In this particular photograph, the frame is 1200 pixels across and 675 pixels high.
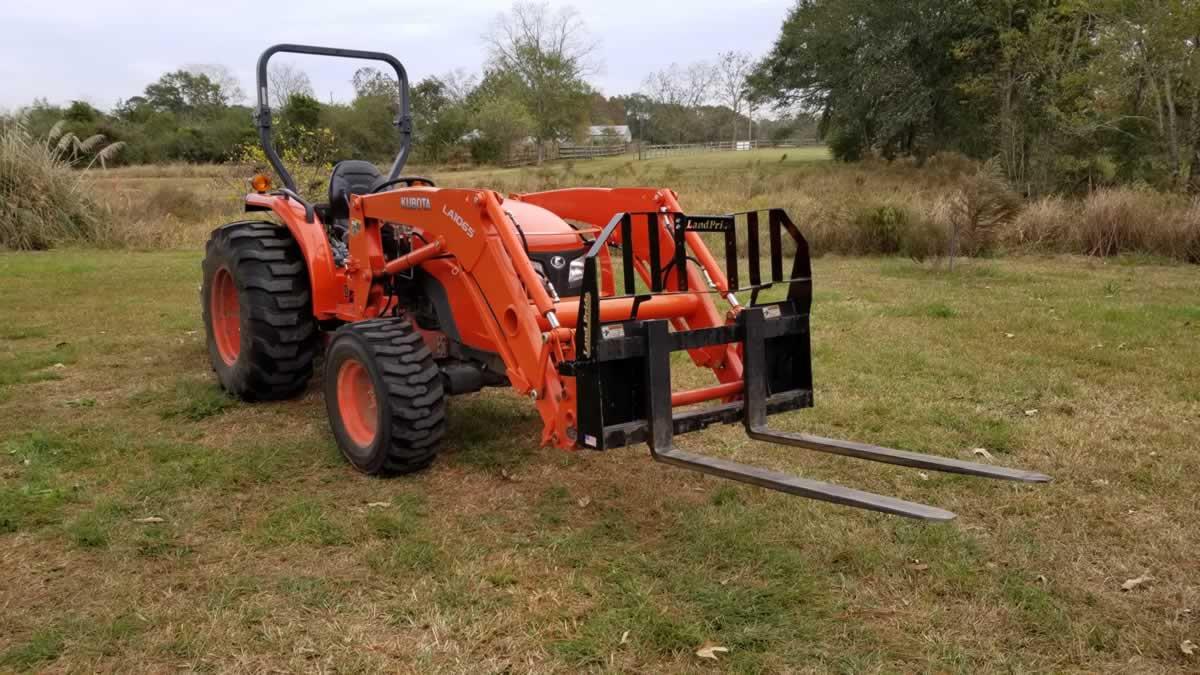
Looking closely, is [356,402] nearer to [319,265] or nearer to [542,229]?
[319,265]

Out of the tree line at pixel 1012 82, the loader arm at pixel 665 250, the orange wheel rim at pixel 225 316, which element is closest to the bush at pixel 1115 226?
the tree line at pixel 1012 82

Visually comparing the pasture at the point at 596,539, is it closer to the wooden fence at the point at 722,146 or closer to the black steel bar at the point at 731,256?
the black steel bar at the point at 731,256

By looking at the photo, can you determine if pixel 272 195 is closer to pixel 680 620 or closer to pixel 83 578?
pixel 83 578

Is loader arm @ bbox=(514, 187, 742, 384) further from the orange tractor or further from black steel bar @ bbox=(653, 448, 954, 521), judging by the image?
black steel bar @ bbox=(653, 448, 954, 521)

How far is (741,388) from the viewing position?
3697mm

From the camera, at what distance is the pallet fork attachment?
10.2 ft

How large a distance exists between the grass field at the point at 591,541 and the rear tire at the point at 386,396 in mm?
147

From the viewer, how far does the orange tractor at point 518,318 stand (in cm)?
329

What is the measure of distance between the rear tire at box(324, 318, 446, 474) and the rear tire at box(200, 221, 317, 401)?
91 cm

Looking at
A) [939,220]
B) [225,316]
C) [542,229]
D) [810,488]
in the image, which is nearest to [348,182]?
[225,316]

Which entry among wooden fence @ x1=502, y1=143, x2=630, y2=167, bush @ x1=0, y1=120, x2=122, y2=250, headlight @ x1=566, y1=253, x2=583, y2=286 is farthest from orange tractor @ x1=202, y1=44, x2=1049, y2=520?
wooden fence @ x1=502, y1=143, x2=630, y2=167

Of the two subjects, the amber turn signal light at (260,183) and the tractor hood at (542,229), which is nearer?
the tractor hood at (542,229)

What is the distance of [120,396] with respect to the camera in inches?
220

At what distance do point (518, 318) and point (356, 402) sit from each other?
1.24 m
